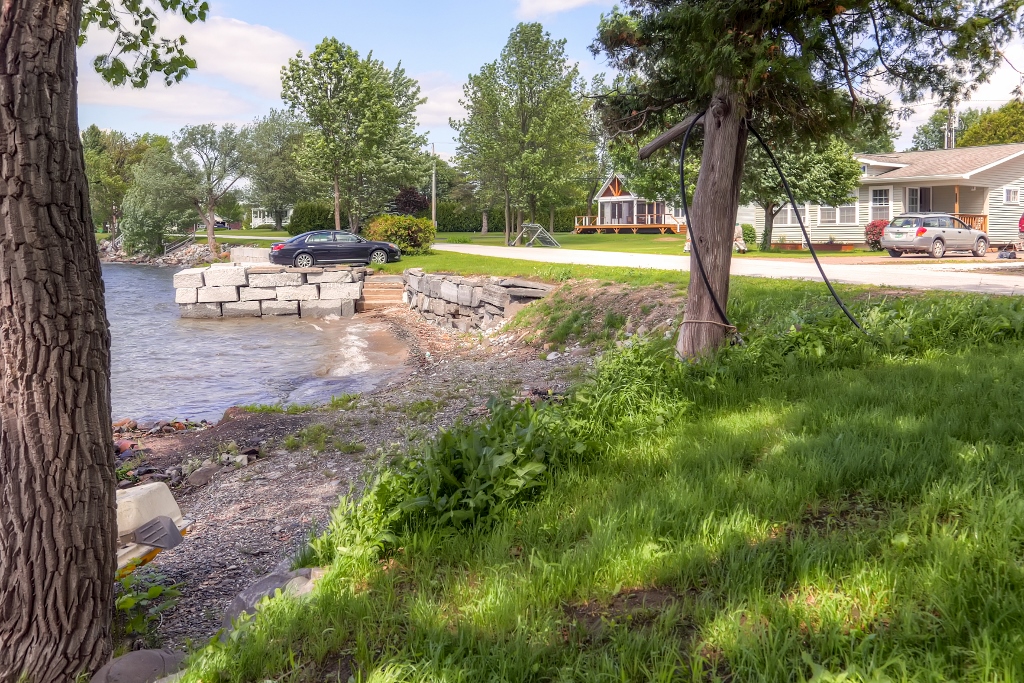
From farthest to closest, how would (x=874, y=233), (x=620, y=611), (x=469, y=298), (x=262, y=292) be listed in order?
(x=874, y=233), (x=262, y=292), (x=469, y=298), (x=620, y=611)

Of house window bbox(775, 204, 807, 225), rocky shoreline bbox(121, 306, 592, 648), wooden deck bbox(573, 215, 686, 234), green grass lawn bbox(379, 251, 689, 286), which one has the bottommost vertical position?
rocky shoreline bbox(121, 306, 592, 648)

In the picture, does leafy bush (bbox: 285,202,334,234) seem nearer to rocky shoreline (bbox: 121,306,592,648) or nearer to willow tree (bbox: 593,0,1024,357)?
rocky shoreline (bbox: 121,306,592,648)

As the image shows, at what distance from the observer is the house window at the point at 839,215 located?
113ft

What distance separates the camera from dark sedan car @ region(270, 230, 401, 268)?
26500 mm

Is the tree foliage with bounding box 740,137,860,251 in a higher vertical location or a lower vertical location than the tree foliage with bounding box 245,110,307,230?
lower

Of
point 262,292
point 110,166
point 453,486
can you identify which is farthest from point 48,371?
point 110,166

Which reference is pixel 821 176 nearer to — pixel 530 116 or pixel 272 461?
pixel 530 116

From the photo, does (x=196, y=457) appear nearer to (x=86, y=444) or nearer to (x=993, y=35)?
(x=86, y=444)

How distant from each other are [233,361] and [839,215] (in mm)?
28436

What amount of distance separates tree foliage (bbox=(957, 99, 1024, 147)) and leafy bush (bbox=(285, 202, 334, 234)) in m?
46.5

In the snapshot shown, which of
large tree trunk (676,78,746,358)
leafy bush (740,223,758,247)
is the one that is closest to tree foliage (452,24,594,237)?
leafy bush (740,223,758,247)

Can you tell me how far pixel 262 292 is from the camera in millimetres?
23734

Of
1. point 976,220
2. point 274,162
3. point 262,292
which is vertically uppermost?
point 274,162

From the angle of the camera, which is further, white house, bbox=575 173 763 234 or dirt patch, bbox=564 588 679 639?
white house, bbox=575 173 763 234
